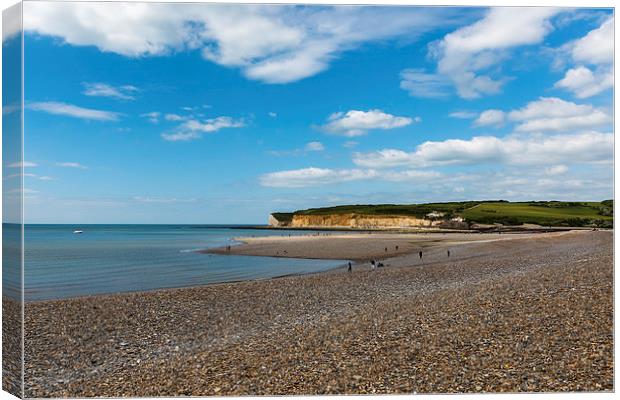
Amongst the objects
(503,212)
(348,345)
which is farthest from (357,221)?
(348,345)

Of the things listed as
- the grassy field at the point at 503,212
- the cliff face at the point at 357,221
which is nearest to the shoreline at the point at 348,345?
the grassy field at the point at 503,212

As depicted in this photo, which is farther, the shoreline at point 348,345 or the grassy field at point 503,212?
the grassy field at point 503,212

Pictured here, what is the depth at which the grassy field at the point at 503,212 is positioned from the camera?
829 inches

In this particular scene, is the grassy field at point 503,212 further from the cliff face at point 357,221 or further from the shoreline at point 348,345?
the shoreline at point 348,345

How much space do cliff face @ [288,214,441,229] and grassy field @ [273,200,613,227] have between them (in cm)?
114

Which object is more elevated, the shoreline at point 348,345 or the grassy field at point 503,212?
the grassy field at point 503,212

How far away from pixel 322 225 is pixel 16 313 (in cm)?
11889

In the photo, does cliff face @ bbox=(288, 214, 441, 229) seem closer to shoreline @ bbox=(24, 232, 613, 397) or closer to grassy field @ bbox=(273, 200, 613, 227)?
A: grassy field @ bbox=(273, 200, 613, 227)

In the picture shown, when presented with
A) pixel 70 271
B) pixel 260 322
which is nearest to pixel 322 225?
pixel 70 271

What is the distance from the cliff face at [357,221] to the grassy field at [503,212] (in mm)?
1143

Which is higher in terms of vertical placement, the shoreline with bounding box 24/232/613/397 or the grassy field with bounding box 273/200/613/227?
the grassy field with bounding box 273/200/613/227

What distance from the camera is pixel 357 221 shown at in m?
107

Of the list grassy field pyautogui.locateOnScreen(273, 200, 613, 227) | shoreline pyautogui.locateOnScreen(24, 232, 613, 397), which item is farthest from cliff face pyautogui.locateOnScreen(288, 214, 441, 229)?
shoreline pyautogui.locateOnScreen(24, 232, 613, 397)

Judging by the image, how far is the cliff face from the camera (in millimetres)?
89625
